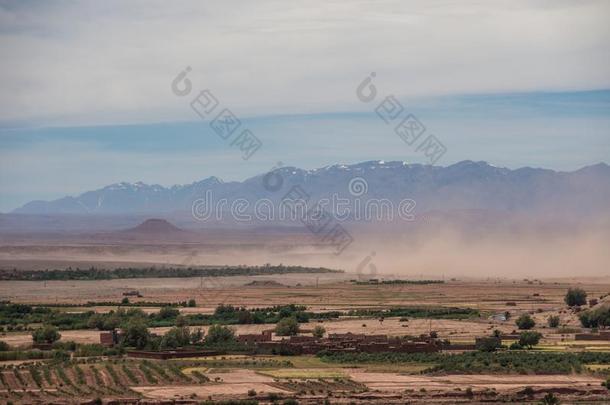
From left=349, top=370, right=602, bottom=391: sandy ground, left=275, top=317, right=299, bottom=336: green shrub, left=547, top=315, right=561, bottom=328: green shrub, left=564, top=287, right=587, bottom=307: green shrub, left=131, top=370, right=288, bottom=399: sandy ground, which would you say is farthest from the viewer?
left=564, top=287, right=587, bottom=307: green shrub

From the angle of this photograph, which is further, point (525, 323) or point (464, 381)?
point (525, 323)

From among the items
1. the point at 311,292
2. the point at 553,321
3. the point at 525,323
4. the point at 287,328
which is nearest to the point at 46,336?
the point at 287,328

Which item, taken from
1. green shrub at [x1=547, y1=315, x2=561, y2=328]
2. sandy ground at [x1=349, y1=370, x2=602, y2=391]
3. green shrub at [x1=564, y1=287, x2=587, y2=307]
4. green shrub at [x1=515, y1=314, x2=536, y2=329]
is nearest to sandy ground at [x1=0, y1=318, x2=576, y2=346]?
green shrub at [x1=515, y1=314, x2=536, y2=329]

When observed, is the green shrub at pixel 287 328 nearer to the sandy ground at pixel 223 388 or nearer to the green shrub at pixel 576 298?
the sandy ground at pixel 223 388

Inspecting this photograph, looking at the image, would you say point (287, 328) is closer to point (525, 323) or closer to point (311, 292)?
point (525, 323)

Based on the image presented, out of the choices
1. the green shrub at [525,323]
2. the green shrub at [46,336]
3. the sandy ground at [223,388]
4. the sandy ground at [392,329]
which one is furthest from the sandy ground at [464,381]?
the green shrub at [525,323]

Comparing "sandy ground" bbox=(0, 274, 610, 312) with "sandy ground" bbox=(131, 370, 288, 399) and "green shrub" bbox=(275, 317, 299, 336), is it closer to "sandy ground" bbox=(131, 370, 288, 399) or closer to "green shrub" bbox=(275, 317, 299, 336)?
"green shrub" bbox=(275, 317, 299, 336)

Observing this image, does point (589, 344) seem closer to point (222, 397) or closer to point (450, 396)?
point (450, 396)
